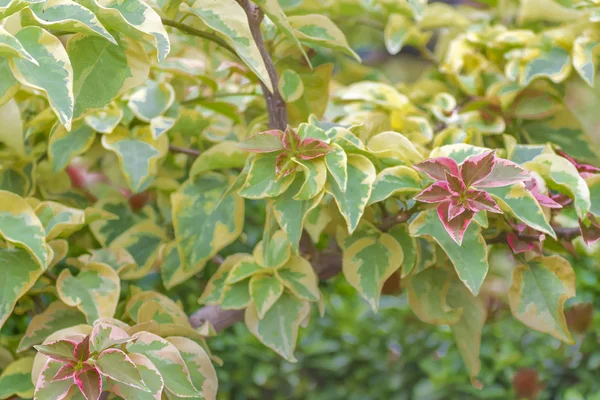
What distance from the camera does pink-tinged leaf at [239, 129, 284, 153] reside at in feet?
1.97

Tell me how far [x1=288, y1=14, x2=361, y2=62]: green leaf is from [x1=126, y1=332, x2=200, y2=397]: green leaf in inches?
12.8

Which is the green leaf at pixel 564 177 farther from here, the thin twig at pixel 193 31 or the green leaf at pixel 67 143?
the green leaf at pixel 67 143

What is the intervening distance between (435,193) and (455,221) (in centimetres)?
3

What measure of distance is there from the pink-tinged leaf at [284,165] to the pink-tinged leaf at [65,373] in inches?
9.6

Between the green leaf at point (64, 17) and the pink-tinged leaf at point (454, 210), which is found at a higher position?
the green leaf at point (64, 17)

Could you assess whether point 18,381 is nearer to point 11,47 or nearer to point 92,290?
point 92,290

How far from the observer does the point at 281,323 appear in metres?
0.70

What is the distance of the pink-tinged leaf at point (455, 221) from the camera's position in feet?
1.82

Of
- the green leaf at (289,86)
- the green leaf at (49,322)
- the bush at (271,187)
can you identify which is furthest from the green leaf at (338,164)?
the green leaf at (49,322)

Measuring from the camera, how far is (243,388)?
1.24 meters

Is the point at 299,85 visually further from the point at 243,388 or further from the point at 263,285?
the point at 243,388

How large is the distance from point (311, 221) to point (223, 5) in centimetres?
27

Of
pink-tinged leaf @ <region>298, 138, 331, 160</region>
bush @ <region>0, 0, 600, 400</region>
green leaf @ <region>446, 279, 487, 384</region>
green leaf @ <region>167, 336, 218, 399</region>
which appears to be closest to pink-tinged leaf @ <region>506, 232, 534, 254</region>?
bush @ <region>0, 0, 600, 400</region>

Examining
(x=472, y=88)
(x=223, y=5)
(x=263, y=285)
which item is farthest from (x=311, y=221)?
(x=472, y=88)
